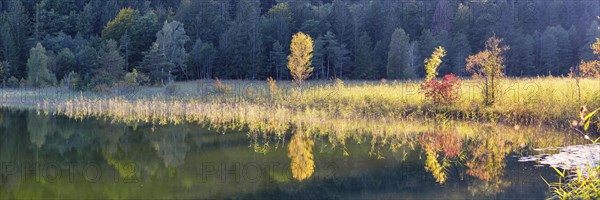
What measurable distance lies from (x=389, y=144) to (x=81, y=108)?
17.8m

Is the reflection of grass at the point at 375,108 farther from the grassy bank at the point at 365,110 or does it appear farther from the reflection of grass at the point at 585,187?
the reflection of grass at the point at 585,187

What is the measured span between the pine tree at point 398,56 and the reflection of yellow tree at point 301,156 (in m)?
34.1

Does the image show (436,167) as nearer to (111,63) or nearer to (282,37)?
(111,63)

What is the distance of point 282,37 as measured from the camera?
59.5 m

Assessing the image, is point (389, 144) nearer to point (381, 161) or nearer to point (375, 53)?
point (381, 161)

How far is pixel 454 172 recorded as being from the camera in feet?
44.2

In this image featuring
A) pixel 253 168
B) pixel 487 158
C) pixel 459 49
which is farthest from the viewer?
pixel 459 49

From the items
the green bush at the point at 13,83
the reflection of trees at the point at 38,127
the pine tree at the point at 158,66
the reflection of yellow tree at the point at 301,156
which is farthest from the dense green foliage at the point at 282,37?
the reflection of yellow tree at the point at 301,156

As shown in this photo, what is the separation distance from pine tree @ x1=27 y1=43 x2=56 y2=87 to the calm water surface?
28821 mm

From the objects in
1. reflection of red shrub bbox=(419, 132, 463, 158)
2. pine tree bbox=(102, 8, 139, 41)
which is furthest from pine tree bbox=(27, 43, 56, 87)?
reflection of red shrub bbox=(419, 132, 463, 158)

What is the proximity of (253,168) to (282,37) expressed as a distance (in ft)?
152

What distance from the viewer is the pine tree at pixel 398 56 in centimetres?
5216

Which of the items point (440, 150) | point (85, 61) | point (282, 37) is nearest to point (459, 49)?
point (282, 37)

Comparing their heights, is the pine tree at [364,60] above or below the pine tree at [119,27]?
below
